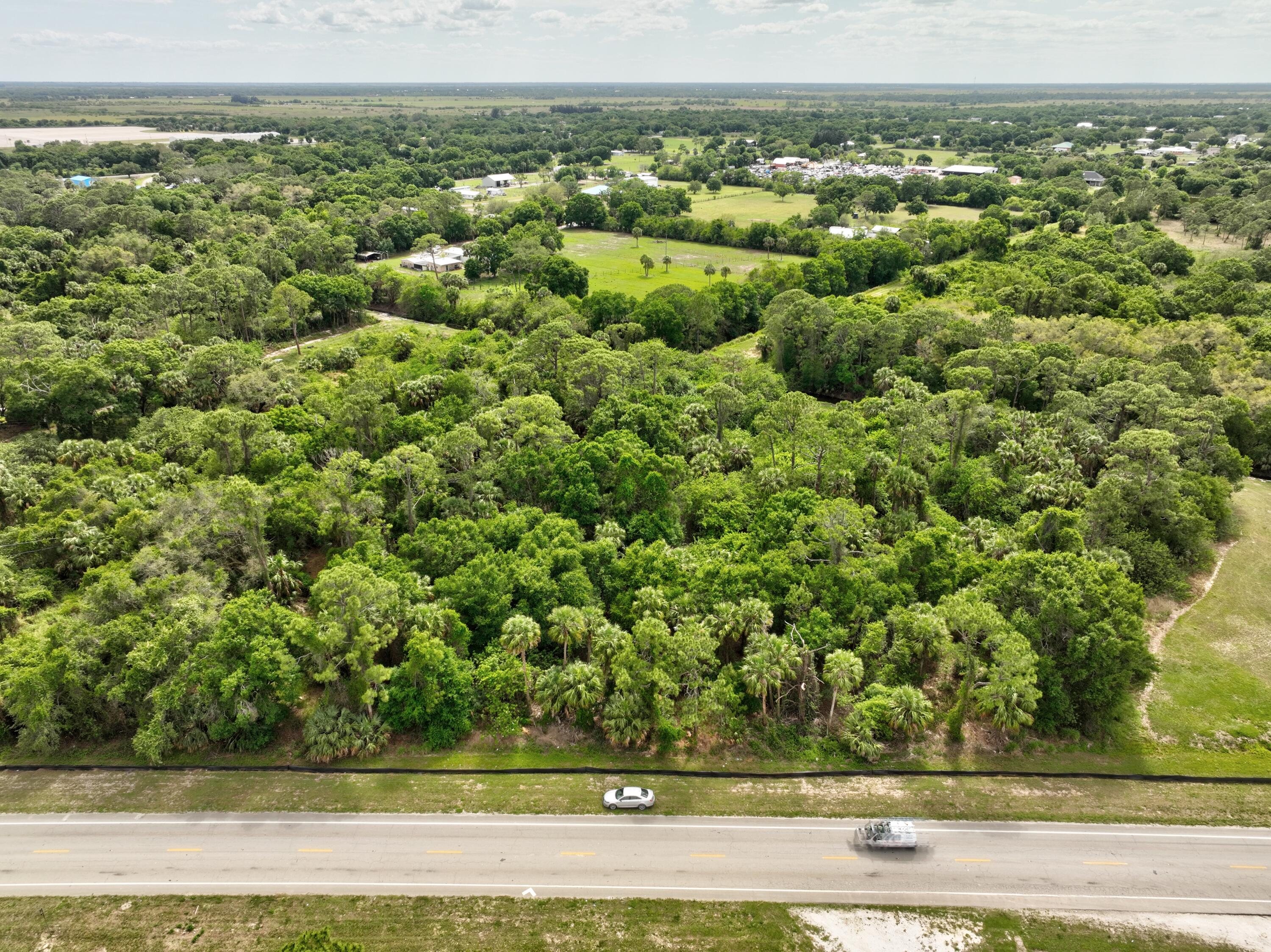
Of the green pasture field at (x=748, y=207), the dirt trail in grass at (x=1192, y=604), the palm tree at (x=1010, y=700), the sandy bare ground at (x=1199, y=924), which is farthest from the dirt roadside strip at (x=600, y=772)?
the green pasture field at (x=748, y=207)

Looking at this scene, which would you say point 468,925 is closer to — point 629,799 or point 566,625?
point 629,799

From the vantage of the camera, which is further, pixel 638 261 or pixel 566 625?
pixel 638 261

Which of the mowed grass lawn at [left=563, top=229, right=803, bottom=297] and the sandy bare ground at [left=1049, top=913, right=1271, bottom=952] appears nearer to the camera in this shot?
the sandy bare ground at [left=1049, top=913, right=1271, bottom=952]

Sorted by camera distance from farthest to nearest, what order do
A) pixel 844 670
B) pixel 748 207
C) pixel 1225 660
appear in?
pixel 748 207 → pixel 1225 660 → pixel 844 670

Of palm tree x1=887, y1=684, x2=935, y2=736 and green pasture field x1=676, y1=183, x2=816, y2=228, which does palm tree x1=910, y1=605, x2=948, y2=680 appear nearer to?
palm tree x1=887, y1=684, x2=935, y2=736

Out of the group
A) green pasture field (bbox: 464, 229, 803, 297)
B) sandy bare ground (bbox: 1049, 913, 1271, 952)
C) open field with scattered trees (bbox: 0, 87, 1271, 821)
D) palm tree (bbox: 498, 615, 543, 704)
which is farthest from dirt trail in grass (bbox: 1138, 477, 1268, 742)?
green pasture field (bbox: 464, 229, 803, 297)

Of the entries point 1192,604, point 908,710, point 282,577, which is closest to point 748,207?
point 1192,604

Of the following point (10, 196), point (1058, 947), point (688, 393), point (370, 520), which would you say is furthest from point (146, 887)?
point (10, 196)
